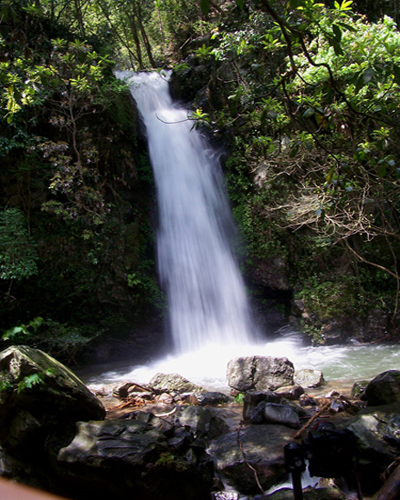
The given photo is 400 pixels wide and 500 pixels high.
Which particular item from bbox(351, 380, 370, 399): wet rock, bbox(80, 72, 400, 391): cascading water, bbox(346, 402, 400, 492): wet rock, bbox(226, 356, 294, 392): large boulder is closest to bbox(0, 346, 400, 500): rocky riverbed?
bbox(346, 402, 400, 492): wet rock

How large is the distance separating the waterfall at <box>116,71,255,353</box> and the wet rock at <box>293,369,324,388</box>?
3336mm

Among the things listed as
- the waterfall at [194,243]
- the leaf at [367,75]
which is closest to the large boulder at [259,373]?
the waterfall at [194,243]

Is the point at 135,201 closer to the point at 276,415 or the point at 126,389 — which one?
the point at 126,389

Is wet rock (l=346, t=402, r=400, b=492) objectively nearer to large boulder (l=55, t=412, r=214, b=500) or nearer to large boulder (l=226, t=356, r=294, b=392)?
large boulder (l=55, t=412, r=214, b=500)

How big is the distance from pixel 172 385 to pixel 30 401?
9.20 ft

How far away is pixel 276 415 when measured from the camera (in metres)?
3.93

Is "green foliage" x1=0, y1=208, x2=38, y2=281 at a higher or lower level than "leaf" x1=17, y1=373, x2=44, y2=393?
higher

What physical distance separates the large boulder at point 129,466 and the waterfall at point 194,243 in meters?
5.82

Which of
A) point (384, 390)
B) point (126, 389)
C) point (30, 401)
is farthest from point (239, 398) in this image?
point (30, 401)

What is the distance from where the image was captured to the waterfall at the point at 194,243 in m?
9.44

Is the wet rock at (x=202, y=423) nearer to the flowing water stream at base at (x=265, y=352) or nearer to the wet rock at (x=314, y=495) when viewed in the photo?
the wet rock at (x=314, y=495)

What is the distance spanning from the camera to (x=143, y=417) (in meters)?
3.99

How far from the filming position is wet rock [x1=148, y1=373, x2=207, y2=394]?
5648mm

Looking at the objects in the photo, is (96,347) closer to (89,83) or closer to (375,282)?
(89,83)
